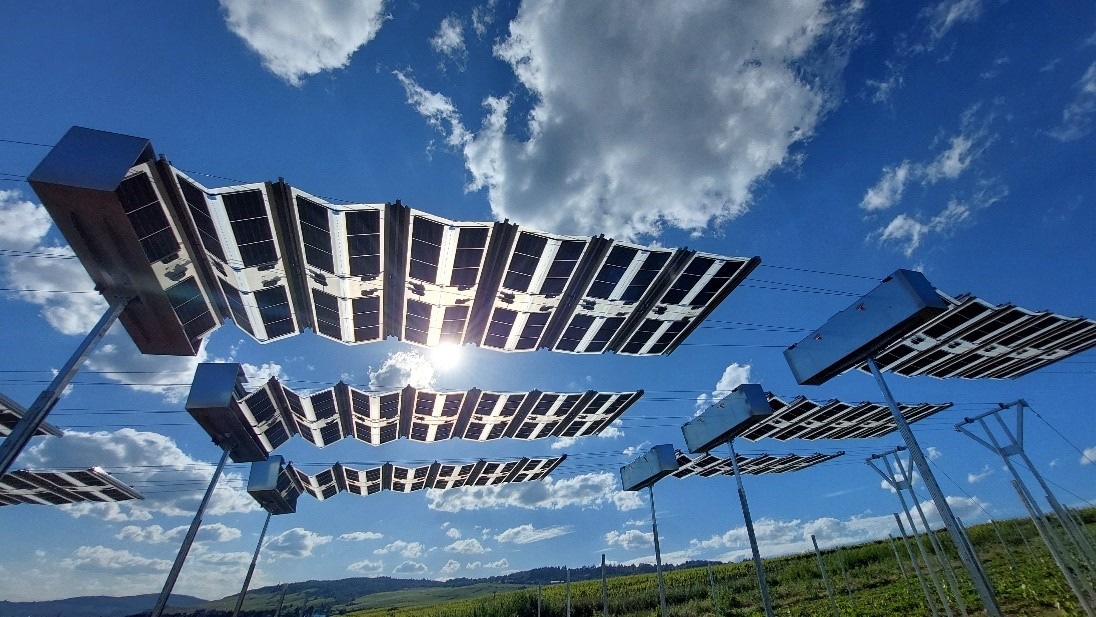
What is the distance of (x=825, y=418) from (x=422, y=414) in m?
18.8

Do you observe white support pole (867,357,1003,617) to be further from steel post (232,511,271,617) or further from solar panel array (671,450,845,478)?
steel post (232,511,271,617)

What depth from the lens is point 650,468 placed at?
19.5m

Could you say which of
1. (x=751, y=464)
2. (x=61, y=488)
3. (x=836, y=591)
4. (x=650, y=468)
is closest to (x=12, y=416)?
(x=61, y=488)

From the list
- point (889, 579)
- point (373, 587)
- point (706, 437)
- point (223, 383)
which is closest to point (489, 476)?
point (706, 437)

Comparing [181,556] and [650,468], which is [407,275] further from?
[650,468]

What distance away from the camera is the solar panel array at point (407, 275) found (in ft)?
30.9

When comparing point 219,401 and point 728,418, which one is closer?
point 219,401

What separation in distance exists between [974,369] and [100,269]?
32.2m

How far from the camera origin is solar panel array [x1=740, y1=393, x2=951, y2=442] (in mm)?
18969

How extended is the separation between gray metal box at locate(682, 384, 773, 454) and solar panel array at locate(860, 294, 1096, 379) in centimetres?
341

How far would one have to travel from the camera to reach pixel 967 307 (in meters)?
15.3

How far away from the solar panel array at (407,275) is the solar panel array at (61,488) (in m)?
12.2

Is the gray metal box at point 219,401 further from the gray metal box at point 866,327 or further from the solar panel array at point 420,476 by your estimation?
the gray metal box at point 866,327

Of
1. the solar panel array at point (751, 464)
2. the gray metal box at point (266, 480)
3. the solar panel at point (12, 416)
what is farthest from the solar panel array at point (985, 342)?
the solar panel at point (12, 416)
